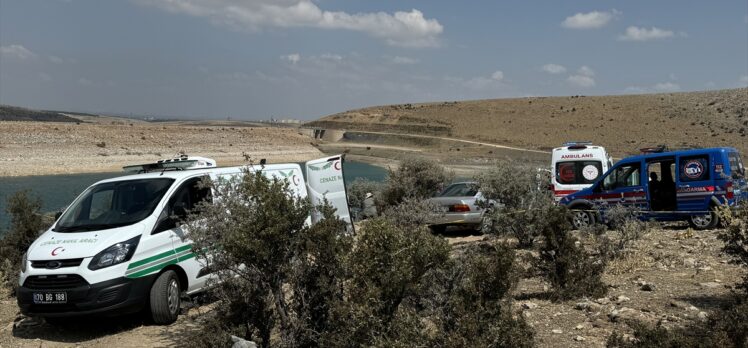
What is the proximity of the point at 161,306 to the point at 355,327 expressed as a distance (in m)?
4.06

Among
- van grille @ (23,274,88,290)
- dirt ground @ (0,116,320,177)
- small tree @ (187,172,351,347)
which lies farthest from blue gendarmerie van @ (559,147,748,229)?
dirt ground @ (0,116,320,177)

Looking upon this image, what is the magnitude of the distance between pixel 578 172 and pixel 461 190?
3.37 meters

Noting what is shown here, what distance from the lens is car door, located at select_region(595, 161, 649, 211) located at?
44.9 ft

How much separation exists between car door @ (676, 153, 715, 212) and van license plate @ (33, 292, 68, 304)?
12.0 meters

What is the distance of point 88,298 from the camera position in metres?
7.40

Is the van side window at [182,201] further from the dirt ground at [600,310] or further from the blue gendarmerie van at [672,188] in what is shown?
the blue gendarmerie van at [672,188]

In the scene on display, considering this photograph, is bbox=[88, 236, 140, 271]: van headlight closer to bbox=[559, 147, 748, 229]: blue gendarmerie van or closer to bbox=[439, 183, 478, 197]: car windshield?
bbox=[559, 147, 748, 229]: blue gendarmerie van

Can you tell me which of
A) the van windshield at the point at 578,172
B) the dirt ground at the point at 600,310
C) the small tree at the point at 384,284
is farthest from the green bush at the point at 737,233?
the van windshield at the point at 578,172

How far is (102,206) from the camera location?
29.0ft

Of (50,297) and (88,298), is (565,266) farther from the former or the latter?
(50,297)

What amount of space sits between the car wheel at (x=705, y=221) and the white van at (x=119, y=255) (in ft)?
31.7

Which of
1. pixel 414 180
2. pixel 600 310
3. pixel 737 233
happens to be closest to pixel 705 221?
pixel 737 233

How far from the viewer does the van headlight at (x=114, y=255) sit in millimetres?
7461

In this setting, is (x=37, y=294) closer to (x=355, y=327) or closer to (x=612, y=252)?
(x=355, y=327)
